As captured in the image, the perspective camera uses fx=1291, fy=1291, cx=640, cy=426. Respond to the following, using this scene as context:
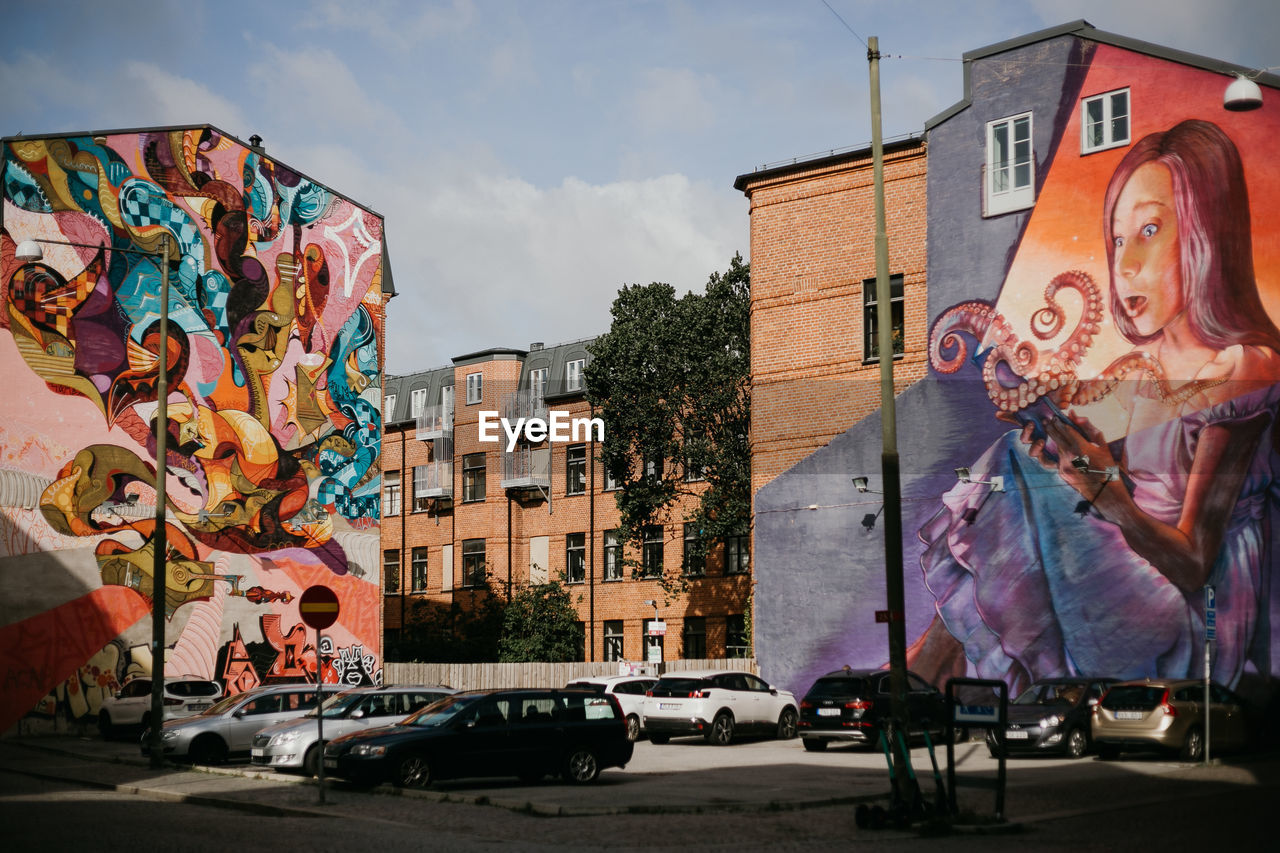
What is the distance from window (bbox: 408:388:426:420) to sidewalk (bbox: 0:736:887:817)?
44169 millimetres

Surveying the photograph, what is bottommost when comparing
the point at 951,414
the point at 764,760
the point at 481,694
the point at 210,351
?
the point at 764,760

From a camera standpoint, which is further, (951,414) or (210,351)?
(210,351)

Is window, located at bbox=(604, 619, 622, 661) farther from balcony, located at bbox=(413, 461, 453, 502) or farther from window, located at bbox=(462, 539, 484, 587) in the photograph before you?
balcony, located at bbox=(413, 461, 453, 502)

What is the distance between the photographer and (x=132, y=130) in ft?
113

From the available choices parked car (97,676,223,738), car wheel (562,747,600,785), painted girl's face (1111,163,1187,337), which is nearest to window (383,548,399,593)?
parked car (97,676,223,738)

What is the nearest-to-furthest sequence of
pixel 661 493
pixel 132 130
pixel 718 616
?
pixel 132 130
pixel 661 493
pixel 718 616

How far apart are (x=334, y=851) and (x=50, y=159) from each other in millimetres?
26377

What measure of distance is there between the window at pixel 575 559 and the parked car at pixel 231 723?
3219 centimetres

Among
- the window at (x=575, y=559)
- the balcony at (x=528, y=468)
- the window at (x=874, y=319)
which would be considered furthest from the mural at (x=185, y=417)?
the balcony at (x=528, y=468)

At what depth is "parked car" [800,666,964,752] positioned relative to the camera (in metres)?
25.1

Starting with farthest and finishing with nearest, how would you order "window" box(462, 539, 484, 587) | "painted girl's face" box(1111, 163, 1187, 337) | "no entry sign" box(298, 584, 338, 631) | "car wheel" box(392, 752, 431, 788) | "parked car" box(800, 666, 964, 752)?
"window" box(462, 539, 484, 587) → "painted girl's face" box(1111, 163, 1187, 337) → "parked car" box(800, 666, 964, 752) → "car wheel" box(392, 752, 431, 788) → "no entry sign" box(298, 584, 338, 631)

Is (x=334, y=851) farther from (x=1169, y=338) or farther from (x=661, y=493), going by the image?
(x=661, y=493)

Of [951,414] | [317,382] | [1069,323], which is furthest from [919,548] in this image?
[317,382]

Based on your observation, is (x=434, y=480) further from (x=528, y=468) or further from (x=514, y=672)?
(x=514, y=672)
